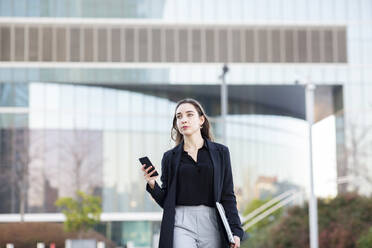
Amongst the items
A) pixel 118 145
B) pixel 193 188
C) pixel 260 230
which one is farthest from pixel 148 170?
pixel 118 145

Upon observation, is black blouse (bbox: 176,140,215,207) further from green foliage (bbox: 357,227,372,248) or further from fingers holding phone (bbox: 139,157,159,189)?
green foliage (bbox: 357,227,372,248)

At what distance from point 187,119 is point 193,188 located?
479mm

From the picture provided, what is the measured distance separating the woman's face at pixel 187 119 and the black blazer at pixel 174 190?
140 millimetres

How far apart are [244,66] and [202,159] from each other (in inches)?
1385

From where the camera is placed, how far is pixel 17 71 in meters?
39.0

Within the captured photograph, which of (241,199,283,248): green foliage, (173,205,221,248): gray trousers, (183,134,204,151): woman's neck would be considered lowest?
(241,199,283,248): green foliage

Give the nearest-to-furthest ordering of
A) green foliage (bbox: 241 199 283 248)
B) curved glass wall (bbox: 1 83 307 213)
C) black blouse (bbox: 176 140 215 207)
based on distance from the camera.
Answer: black blouse (bbox: 176 140 215 207)
green foliage (bbox: 241 199 283 248)
curved glass wall (bbox: 1 83 307 213)

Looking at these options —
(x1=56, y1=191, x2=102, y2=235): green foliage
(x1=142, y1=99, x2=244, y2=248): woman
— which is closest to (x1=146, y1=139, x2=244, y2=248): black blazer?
(x1=142, y1=99, x2=244, y2=248): woman

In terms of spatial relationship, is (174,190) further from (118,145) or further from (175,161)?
(118,145)

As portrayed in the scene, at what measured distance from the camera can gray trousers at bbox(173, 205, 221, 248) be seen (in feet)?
15.8

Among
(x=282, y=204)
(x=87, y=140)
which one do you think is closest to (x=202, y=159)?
(x=282, y=204)

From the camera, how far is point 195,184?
497cm

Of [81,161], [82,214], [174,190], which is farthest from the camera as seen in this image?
[81,161]

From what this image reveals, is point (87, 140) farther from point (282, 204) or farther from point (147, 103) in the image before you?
point (282, 204)
